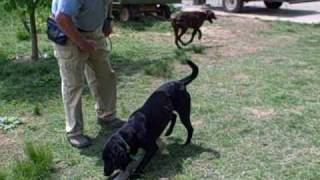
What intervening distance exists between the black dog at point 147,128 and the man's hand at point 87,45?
2.12 feet

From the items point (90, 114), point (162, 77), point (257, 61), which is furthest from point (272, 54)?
point (90, 114)

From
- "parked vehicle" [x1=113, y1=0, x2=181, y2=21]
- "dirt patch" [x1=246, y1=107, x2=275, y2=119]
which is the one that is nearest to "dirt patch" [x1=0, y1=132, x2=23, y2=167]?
"dirt patch" [x1=246, y1=107, x2=275, y2=119]

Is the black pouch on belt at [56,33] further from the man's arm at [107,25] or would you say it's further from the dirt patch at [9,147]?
the dirt patch at [9,147]

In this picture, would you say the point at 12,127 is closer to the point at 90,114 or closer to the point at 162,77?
the point at 90,114

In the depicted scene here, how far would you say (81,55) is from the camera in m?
4.60

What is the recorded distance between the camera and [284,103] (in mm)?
5816

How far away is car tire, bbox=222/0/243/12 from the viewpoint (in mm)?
14953

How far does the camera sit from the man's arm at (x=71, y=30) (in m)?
4.23

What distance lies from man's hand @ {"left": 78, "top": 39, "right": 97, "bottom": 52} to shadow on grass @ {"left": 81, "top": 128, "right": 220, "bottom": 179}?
0.86 m

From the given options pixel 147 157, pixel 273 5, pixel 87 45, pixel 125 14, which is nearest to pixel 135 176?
pixel 147 157

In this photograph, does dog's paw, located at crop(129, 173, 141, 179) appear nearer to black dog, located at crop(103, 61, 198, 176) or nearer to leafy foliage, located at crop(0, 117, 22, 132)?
black dog, located at crop(103, 61, 198, 176)

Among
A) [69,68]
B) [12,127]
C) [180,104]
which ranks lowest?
[12,127]

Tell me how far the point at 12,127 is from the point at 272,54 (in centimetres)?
452

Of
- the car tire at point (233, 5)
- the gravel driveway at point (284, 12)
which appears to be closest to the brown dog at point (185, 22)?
the gravel driveway at point (284, 12)
